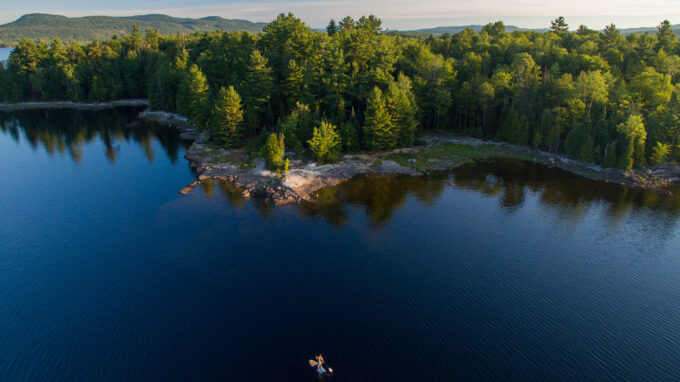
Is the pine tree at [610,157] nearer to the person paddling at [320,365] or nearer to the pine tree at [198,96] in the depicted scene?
the person paddling at [320,365]

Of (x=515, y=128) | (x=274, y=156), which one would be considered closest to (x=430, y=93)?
(x=515, y=128)

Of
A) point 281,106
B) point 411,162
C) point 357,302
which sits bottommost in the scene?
point 357,302

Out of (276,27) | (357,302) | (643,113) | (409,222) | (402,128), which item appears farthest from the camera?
(276,27)

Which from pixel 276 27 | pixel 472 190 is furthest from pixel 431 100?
pixel 276 27

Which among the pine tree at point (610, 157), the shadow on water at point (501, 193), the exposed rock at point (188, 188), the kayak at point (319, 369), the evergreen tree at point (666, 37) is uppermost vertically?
the evergreen tree at point (666, 37)

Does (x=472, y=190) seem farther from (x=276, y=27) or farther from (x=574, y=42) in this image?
(x=574, y=42)

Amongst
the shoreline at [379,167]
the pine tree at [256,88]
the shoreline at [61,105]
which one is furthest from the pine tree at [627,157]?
the shoreline at [61,105]
